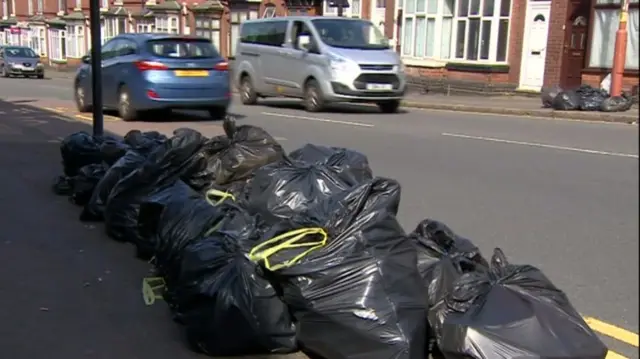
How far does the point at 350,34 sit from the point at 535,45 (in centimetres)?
782

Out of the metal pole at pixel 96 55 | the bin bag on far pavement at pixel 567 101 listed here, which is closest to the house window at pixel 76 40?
the bin bag on far pavement at pixel 567 101

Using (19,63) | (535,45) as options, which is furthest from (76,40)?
(535,45)

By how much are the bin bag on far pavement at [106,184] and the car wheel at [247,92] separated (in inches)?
504

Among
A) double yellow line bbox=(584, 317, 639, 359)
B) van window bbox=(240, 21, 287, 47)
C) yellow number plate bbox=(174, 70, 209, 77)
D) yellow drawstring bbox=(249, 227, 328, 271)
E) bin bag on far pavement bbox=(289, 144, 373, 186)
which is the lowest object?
double yellow line bbox=(584, 317, 639, 359)

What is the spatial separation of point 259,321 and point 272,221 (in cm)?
122

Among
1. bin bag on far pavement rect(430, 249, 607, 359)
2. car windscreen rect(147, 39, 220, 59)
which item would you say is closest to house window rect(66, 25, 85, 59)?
car windscreen rect(147, 39, 220, 59)

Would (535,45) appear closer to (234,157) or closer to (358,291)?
(234,157)

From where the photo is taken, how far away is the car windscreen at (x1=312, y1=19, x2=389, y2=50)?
16172 mm

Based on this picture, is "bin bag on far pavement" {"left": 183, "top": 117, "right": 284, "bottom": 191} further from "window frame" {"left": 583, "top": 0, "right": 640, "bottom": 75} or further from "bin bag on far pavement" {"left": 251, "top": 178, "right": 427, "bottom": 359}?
"window frame" {"left": 583, "top": 0, "right": 640, "bottom": 75}

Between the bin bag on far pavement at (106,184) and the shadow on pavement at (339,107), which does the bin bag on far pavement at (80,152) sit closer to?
the bin bag on far pavement at (106,184)

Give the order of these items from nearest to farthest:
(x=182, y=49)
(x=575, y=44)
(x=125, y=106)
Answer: (x=182, y=49) → (x=125, y=106) → (x=575, y=44)

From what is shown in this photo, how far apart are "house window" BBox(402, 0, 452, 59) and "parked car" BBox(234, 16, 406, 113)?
893 cm

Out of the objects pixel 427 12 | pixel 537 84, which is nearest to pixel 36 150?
pixel 537 84

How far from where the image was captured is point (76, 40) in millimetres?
51750
